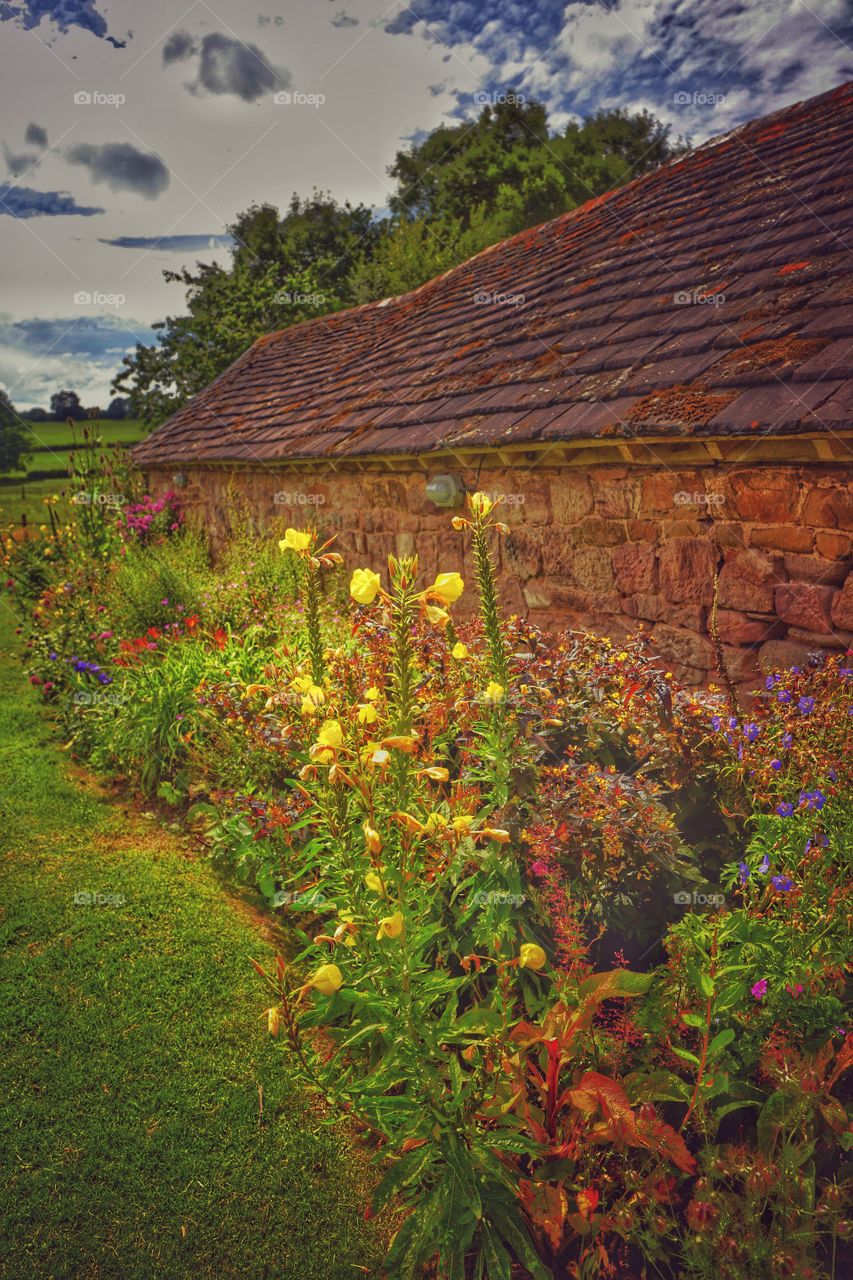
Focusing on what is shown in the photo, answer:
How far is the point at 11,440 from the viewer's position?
19859 mm

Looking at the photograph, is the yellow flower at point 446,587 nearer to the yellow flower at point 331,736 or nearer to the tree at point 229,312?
the yellow flower at point 331,736

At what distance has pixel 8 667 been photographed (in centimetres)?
984

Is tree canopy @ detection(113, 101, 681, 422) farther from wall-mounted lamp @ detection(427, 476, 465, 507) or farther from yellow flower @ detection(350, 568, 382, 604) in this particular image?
yellow flower @ detection(350, 568, 382, 604)

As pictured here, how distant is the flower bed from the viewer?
225 centimetres

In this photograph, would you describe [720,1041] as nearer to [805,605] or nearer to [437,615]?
[437,615]

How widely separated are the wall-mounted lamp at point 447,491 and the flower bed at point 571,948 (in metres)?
2.16

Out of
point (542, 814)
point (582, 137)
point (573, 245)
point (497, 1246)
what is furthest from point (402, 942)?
point (582, 137)

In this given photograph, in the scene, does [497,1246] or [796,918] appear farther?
[796,918]

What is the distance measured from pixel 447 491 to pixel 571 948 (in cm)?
417

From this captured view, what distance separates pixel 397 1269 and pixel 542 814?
5.00 feet

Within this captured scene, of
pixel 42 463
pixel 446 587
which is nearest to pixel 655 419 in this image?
pixel 446 587

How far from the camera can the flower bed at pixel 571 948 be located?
2248mm

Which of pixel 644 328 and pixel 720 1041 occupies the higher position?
pixel 644 328

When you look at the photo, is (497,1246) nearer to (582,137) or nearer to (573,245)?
(573,245)
